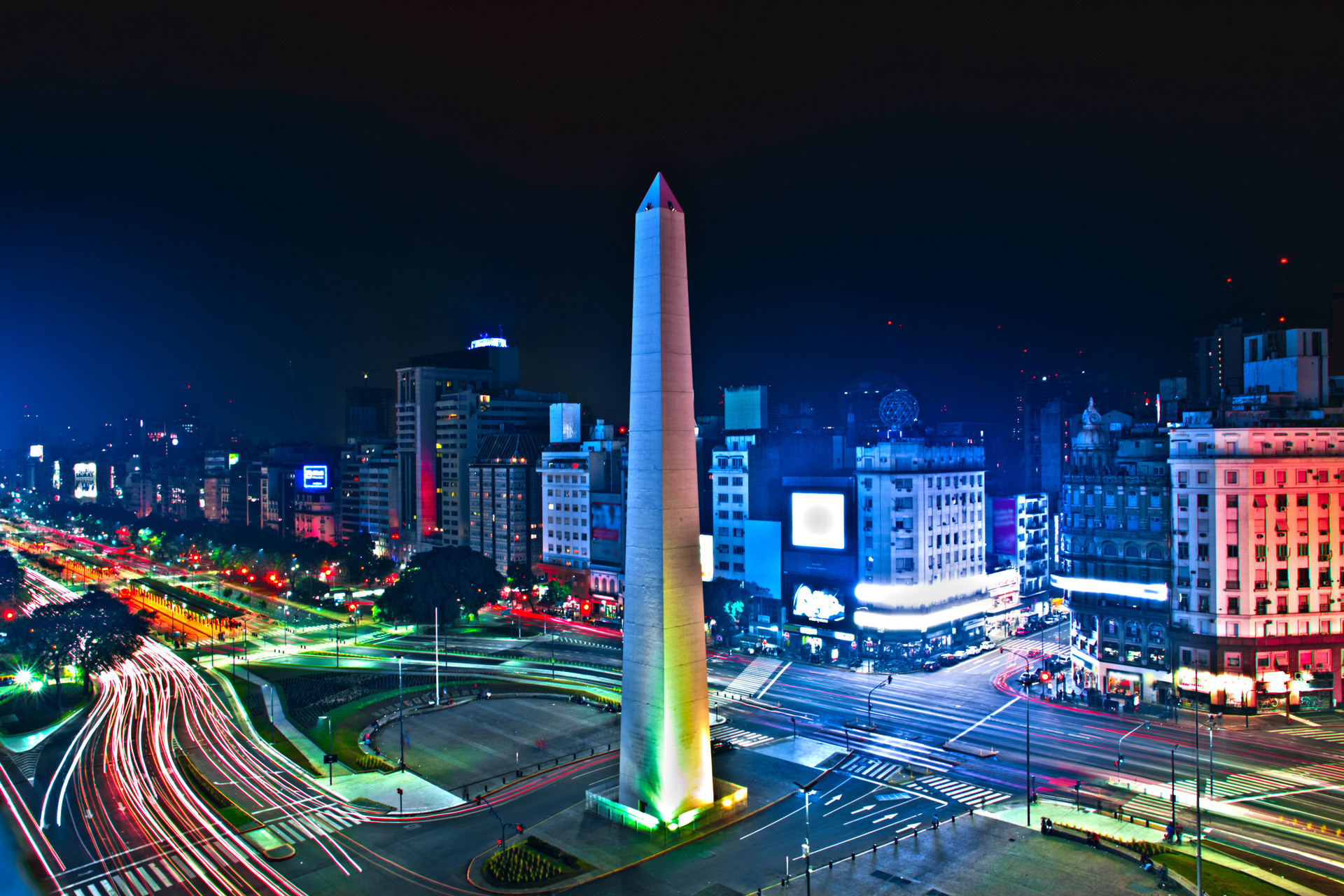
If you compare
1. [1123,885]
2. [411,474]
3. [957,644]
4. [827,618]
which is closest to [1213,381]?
[957,644]

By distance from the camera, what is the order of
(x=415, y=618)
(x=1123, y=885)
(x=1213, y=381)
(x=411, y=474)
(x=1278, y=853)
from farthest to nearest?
1. (x=411, y=474)
2. (x=1213, y=381)
3. (x=415, y=618)
4. (x=1278, y=853)
5. (x=1123, y=885)

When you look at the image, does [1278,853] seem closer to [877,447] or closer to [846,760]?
[846,760]

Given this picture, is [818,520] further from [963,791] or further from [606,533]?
[963,791]

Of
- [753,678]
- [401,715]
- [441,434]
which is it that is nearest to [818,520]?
[753,678]

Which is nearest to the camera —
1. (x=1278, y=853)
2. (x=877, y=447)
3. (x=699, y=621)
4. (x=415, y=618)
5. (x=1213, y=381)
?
(x=1278, y=853)

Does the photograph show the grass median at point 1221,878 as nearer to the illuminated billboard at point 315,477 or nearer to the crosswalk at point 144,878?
the crosswalk at point 144,878

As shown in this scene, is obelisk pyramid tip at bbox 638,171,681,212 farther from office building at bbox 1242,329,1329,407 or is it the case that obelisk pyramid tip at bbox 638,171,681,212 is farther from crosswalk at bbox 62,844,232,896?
office building at bbox 1242,329,1329,407

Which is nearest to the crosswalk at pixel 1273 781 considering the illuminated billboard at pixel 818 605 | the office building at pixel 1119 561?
the office building at pixel 1119 561
